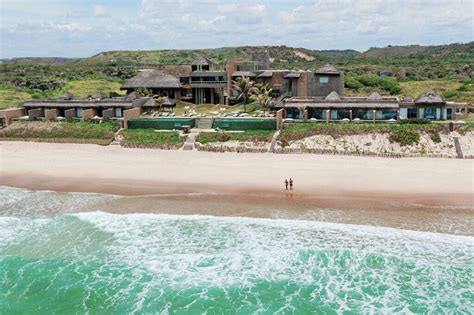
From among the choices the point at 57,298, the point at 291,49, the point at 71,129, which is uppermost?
the point at 291,49

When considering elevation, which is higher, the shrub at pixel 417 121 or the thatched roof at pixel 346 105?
the thatched roof at pixel 346 105

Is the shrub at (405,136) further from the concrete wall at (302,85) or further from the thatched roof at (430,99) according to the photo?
the concrete wall at (302,85)

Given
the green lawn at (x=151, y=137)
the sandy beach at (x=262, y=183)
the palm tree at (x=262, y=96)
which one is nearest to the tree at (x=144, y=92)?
the green lawn at (x=151, y=137)

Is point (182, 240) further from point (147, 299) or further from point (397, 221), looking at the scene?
point (397, 221)

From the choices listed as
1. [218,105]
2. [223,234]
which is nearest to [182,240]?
[223,234]

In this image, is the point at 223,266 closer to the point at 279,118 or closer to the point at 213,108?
the point at 279,118

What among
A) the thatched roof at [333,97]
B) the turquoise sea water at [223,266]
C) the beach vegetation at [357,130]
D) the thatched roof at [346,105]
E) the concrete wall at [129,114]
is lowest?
the turquoise sea water at [223,266]
